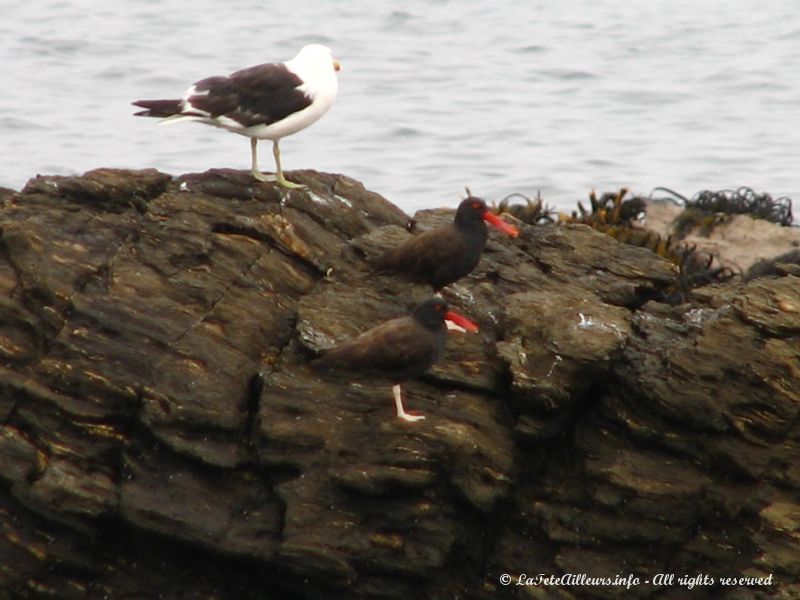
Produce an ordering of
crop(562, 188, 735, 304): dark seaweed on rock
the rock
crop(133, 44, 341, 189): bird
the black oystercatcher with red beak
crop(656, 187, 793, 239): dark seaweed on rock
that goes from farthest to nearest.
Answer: crop(656, 187, 793, 239): dark seaweed on rock, the rock, crop(562, 188, 735, 304): dark seaweed on rock, crop(133, 44, 341, 189): bird, the black oystercatcher with red beak

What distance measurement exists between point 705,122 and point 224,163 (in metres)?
10.1

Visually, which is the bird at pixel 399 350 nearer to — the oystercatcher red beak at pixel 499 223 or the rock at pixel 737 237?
the oystercatcher red beak at pixel 499 223

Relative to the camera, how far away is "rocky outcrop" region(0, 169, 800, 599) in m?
9.58

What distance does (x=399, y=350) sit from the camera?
9.59 m

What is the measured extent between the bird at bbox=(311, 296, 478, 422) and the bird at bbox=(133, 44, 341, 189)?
6.85ft

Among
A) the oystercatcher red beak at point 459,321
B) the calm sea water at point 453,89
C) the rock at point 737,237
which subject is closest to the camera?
the oystercatcher red beak at point 459,321

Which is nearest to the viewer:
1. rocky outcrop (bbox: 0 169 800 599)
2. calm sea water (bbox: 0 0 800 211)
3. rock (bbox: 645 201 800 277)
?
rocky outcrop (bbox: 0 169 800 599)

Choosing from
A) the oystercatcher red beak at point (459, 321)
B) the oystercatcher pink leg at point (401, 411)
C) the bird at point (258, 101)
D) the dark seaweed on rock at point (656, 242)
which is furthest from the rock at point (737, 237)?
the oystercatcher pink leg at point (401, 411)

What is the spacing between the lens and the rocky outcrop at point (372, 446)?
958 centimetres

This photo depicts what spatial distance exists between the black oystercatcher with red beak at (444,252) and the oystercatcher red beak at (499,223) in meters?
0.03

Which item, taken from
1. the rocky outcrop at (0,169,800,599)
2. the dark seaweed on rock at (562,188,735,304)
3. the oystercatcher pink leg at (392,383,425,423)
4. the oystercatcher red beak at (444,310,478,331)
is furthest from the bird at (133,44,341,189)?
the dark seaweed on rock at (562,188,735,304)

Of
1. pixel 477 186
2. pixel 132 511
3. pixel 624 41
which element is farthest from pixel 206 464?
pixel 624 41

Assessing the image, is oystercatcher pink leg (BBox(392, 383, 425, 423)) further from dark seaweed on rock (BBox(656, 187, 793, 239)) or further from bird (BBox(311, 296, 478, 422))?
dark seaweed on rock (BBox(656, 187, 793, 239))

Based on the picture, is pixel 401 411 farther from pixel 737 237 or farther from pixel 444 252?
pixel 737 237
